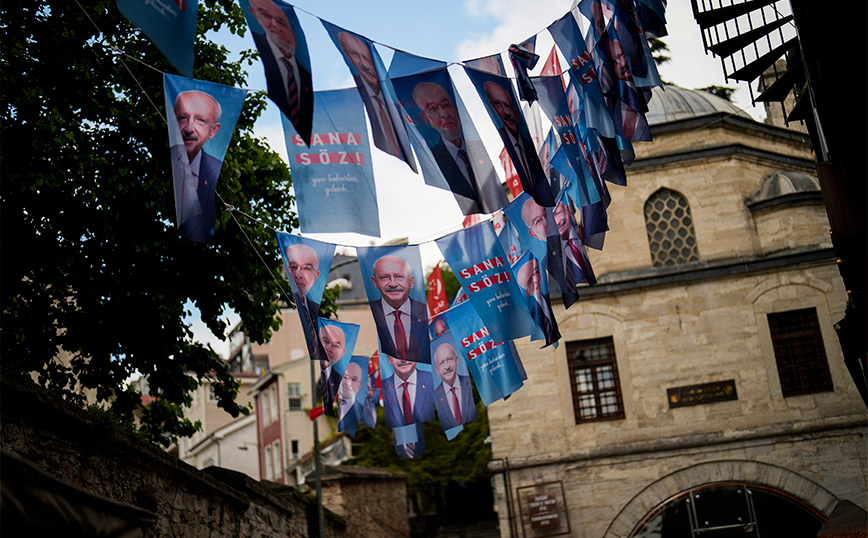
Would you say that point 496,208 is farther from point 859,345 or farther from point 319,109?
point 859,345

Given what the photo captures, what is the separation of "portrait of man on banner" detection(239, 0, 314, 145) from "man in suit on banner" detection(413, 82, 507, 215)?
4.73ft

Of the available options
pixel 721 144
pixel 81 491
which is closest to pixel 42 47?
pixel 81 491

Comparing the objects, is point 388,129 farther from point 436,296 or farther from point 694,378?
point 694,378

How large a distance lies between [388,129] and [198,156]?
6.40 feet

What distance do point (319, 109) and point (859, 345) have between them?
7569mm

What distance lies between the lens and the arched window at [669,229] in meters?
22.4

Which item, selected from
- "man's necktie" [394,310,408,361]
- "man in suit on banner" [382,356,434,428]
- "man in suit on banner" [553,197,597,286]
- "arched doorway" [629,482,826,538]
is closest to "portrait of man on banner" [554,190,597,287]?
"man in suit on banner" [553,197,597,286]

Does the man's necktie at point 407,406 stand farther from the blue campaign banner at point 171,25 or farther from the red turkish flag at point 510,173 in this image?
the blue campaign banner at point 171,25

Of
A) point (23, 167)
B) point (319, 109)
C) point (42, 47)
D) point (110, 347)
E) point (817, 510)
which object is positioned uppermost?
point (42, 47)

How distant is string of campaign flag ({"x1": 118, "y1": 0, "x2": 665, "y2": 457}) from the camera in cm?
748

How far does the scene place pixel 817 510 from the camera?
19562 millimetres

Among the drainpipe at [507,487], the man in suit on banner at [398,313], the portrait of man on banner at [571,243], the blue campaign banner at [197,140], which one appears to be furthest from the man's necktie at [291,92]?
the drainpipe at [507,487]

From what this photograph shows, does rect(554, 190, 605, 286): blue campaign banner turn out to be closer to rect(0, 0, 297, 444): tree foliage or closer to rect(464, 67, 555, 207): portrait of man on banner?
rect(464, 67, 555, 207): portrait of man on banner

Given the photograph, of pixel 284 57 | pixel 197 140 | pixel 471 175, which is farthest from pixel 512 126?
pixel 197 140
